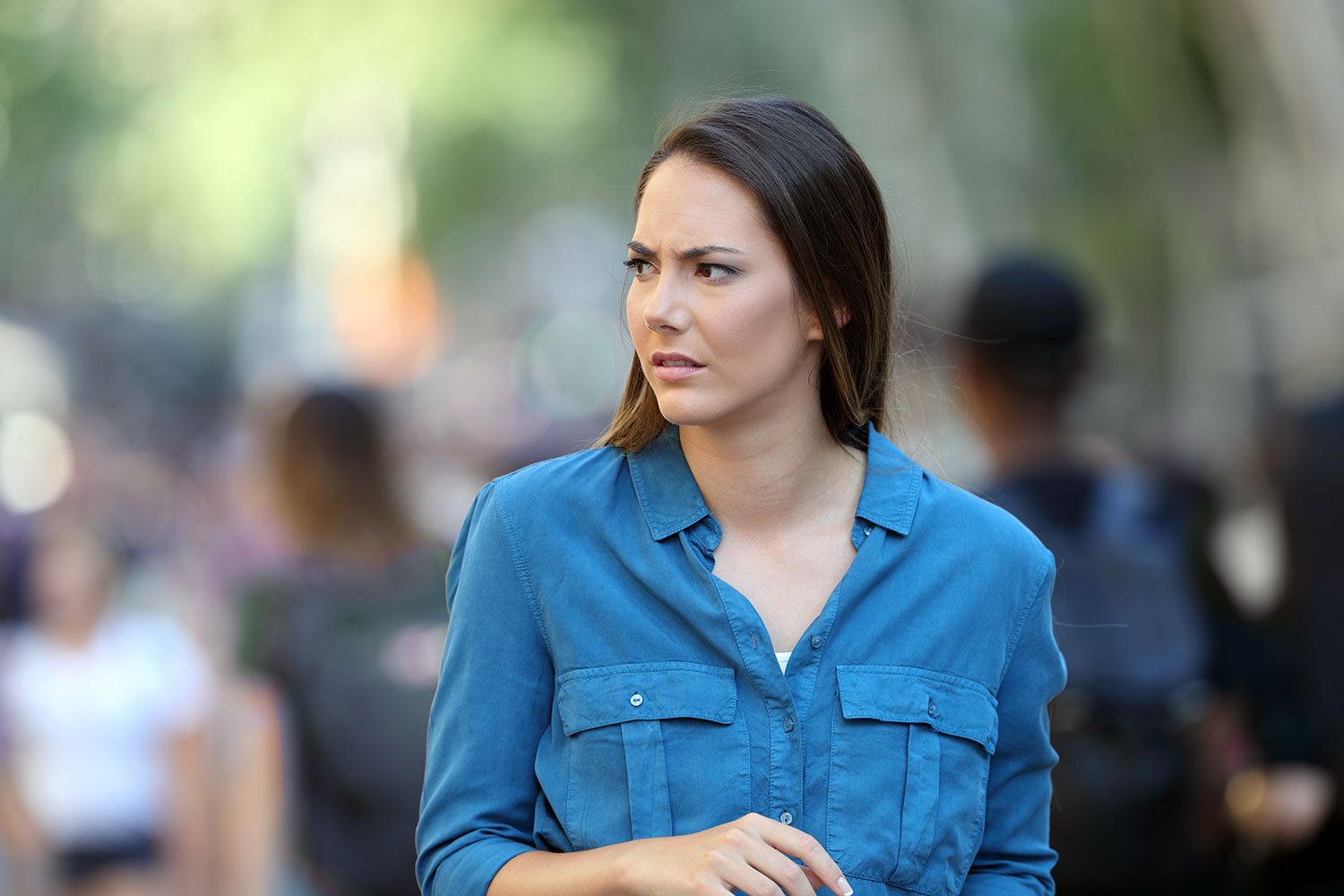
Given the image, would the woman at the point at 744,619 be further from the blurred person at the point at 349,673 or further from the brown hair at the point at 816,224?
the blurred person at the point at 349,673

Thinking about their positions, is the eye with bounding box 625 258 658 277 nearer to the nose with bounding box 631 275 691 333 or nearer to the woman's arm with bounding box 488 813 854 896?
the nose with bounding box 631 275 691 333

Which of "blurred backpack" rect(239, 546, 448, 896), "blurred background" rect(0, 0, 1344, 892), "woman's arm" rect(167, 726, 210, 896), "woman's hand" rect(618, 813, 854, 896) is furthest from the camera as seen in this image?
"blurred background" rect(0, 0, 1344, 892)

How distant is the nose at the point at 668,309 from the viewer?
92.8 inches

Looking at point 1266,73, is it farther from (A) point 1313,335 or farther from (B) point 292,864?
(B) point 292,864

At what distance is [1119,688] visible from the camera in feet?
12.9

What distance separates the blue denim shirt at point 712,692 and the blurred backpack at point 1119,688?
4.60 feet

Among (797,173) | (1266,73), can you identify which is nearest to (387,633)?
(797,173)

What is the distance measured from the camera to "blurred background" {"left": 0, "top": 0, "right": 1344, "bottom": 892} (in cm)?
1264

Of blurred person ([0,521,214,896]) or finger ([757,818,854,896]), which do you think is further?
blurred person ([0,521,214,896])

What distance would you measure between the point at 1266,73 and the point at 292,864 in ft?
43.7

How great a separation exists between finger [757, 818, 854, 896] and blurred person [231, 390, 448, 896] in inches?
84.3

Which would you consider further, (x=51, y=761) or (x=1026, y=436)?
(x=51, y=761)

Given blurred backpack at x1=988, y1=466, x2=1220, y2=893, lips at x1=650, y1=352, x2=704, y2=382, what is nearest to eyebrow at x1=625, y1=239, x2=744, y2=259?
lips at x1=650, y1=352, x2=704, y2=382

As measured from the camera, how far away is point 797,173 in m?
2.37
